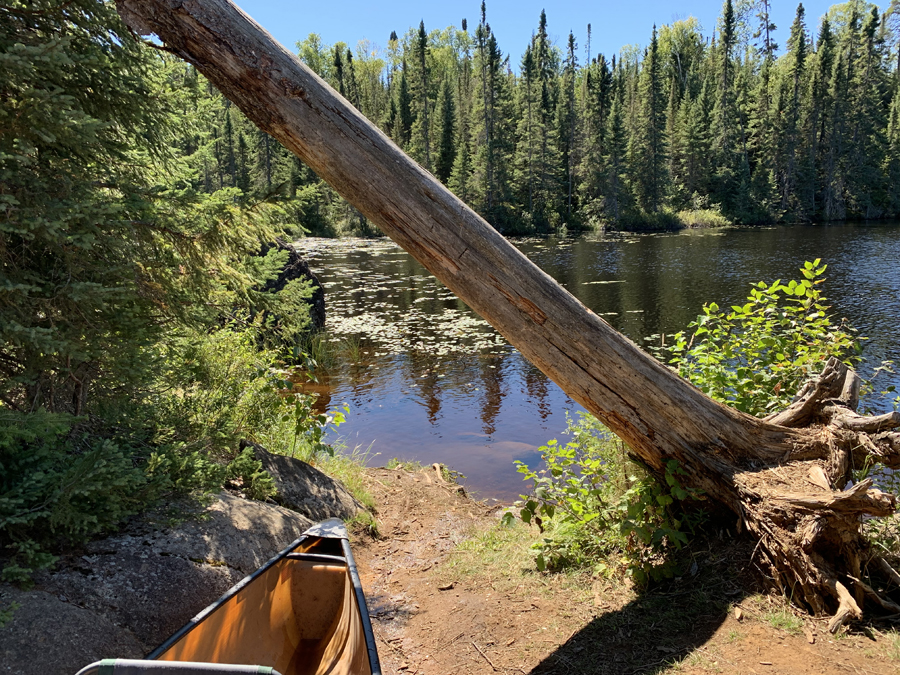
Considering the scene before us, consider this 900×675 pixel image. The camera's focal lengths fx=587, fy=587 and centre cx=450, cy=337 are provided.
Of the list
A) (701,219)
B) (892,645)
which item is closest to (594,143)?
(701,219)

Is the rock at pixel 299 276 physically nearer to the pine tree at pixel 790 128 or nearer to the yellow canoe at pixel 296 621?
the yellow canoe at pixel 296 621

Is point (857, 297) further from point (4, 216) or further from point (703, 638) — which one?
point (4, 216)

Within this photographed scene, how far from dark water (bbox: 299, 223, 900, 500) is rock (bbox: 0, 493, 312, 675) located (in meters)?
3.63

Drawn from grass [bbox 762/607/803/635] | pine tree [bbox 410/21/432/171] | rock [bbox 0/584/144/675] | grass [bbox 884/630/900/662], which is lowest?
grass [bbox 762/607/803/635]

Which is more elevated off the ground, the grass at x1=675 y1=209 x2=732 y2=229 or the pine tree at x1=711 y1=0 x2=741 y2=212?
the pine tree at x1=711 y1=0 x2=741 y2=212

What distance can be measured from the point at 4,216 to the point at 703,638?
11.9 feet

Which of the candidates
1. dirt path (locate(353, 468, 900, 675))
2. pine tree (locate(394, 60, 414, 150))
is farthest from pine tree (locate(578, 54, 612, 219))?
dirt path (locate(353, 468, 900, 675))

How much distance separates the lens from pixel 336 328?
13.9 meters

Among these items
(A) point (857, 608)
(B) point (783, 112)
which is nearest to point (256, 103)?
(A) point (857, 608)

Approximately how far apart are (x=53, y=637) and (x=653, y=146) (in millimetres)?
54235

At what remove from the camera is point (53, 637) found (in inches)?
86.8

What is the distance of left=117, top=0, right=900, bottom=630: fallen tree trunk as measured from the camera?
3027mm

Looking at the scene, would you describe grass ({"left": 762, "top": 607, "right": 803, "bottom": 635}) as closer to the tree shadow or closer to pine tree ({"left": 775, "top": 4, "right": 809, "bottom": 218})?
the tree shadow

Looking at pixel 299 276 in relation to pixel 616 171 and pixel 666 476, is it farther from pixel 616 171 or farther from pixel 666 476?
pixel 616 171
